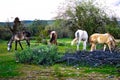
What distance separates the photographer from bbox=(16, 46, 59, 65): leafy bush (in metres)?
17.2

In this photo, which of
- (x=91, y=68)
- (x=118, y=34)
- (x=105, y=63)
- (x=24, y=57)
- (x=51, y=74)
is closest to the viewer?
(x=51, y=74)

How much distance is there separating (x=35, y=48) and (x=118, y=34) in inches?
808

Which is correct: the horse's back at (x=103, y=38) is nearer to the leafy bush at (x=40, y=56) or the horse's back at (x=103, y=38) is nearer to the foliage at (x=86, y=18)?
the leafy bush at (x=40, y=56)

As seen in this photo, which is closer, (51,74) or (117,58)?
(51,74)

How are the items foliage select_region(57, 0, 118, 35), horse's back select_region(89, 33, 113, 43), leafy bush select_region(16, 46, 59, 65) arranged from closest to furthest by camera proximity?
leafy bush select_region(16, 46, 59, 65) → horse's back select_region(89, 33, 113, 43) → foliage select_region(57, 0, 118, 35)

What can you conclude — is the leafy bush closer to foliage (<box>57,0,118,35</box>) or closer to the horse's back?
the horse's back

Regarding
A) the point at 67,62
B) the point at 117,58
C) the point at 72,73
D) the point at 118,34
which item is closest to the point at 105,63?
the point at 117,58

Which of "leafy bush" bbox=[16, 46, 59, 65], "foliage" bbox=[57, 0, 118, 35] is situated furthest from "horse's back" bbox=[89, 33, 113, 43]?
"foliage" bbox=[57, 0, 118, 35]

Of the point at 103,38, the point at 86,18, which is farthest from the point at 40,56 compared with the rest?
the point at 86,18

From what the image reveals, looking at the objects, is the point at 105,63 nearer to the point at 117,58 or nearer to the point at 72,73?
the point at 117,58

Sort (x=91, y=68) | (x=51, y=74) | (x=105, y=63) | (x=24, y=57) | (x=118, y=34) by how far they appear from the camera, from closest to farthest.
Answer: (x=51, y=74) → (x=91, y=68) → (x=105, y=63) → (x=24, y=57) → (x=118, y=34)

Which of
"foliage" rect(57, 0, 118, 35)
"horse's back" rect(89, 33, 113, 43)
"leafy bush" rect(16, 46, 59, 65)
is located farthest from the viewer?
"foliage" rect(57, 0, 118, 35)

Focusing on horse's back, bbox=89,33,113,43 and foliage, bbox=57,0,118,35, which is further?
foliage, bbox=57,0,118,35

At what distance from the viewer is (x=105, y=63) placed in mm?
16422
